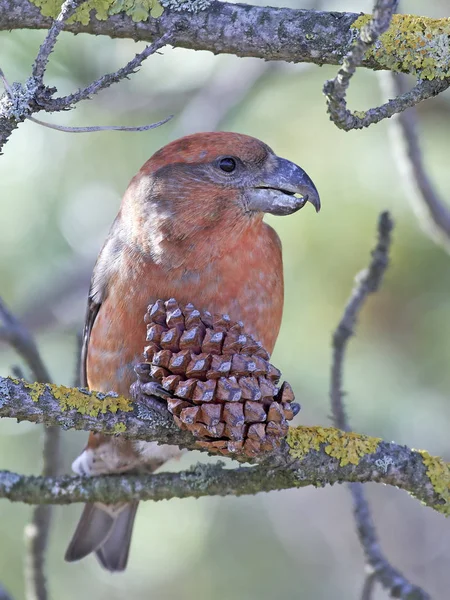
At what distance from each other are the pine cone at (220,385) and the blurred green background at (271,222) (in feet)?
6.50

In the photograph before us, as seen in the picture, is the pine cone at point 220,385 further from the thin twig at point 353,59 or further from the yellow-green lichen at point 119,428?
the thin twig at point 353,59

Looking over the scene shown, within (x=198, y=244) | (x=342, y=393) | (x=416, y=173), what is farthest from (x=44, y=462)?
(x=416, y=173)

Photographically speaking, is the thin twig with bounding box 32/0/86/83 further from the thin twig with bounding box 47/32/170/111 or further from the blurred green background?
the blurred green background

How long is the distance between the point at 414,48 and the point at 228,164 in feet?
3.09

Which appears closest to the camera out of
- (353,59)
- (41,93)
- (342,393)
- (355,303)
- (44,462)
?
(353,59)

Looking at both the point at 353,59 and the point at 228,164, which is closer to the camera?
the point at 353,59

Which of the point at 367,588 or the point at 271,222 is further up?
the point at 271,222

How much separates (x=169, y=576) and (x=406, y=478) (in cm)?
312

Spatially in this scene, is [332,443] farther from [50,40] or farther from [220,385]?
[50,40]

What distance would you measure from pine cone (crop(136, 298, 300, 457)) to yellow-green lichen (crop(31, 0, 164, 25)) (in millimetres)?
846

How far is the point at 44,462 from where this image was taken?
3195 mm

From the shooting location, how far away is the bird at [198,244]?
2.89m

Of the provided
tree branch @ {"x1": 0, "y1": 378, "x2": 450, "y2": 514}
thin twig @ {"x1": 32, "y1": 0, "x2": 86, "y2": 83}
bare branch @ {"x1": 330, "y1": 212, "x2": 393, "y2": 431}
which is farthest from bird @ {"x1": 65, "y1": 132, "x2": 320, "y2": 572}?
thin twig @ {"x1": 32, "y1": 0, "x2": 86, "y2": 83}

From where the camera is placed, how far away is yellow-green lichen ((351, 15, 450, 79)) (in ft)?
7.19
